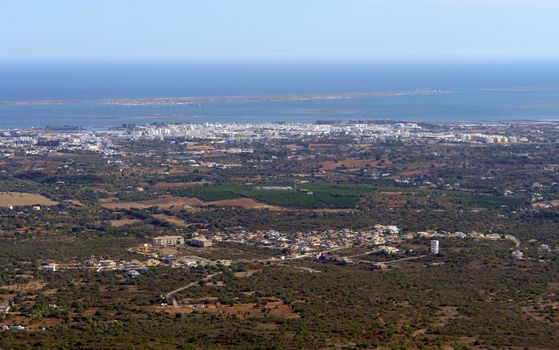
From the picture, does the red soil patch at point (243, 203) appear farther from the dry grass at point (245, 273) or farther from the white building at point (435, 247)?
the dry grass at point (245, 273)

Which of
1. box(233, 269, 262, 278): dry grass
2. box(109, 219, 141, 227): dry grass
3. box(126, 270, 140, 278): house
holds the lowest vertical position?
box(109, 219, 141, 227): dry grass

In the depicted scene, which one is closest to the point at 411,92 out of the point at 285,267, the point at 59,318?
the point at 285,267

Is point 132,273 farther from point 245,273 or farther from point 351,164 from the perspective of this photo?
point 351,164

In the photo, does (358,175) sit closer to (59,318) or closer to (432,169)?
(432,169)

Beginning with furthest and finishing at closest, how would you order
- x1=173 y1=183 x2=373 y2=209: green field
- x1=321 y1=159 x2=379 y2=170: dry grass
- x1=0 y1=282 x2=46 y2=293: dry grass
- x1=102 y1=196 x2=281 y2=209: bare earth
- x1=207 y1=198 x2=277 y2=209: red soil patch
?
x1=321 y1=159 x2=379 y2=170: dry grass < x1=173 y1=183 x2=373 y2=209: green field < x1=102 y1=196 x2=281 y2=209: bare earth < x1=207 y1=198 x2=277 y2=209: red soil patch < x1=0 y1=282 x2=46 y2=293: dry grass

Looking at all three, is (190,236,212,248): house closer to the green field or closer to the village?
the village

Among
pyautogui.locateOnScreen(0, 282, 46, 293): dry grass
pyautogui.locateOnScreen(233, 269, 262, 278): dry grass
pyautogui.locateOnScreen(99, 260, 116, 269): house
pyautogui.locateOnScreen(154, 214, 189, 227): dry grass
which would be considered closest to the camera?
pyautogui.locateOnScreen(0, 282, 46, 293): dry grass

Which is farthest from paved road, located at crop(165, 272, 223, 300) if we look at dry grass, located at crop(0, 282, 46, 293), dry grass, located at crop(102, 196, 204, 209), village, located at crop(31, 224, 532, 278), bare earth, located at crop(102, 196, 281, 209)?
dry grass, located at crop(102, 196, 204, 209)
